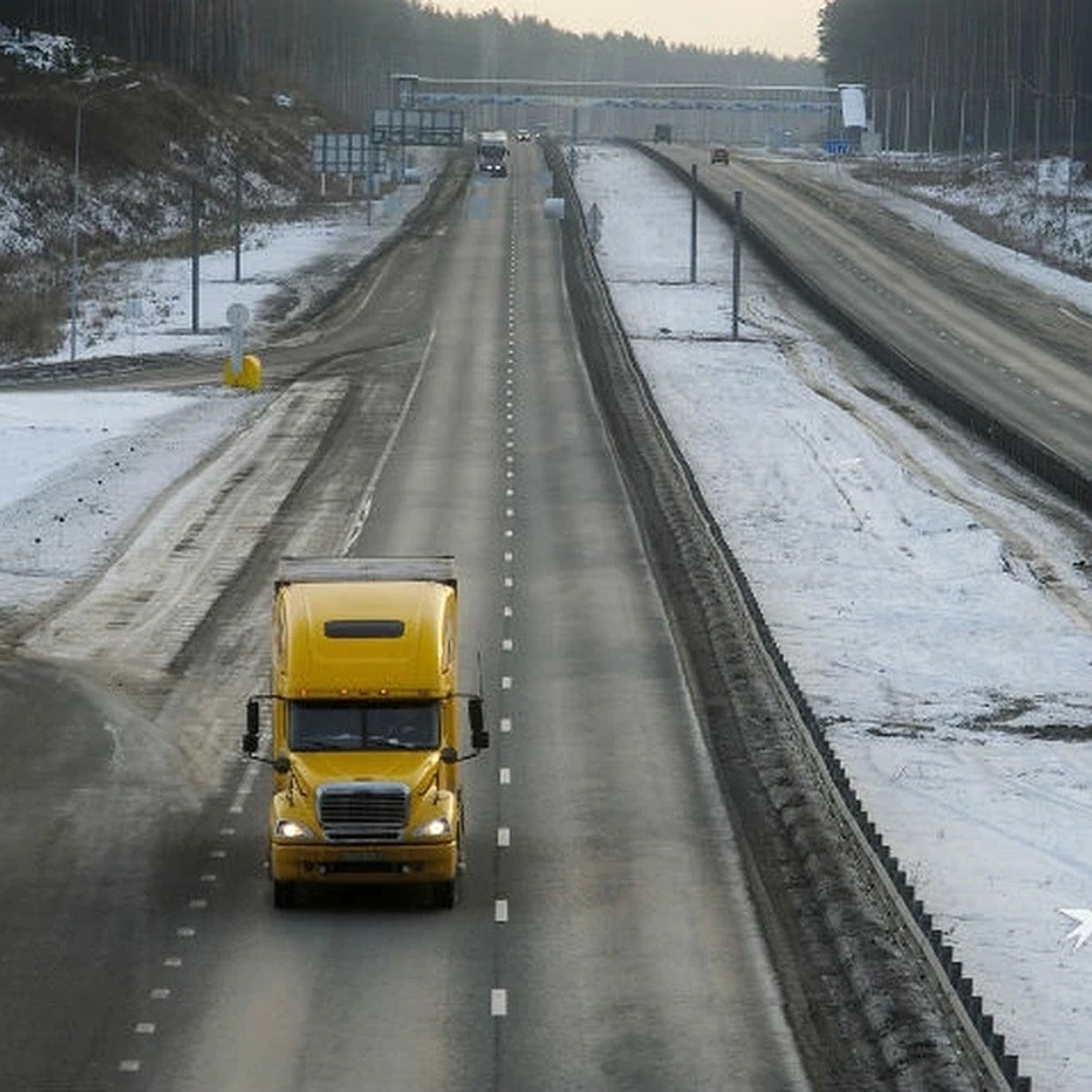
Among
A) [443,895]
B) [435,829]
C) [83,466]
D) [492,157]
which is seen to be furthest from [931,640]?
[492,157]

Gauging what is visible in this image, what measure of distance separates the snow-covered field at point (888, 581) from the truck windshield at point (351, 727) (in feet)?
20.1

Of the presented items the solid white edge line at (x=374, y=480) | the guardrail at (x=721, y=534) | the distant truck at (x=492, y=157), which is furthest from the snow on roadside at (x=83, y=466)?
the distant truck at (x=492, y=157)

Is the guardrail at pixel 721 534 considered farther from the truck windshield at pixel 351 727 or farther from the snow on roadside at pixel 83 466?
the snow on roadside at pixel 83 466

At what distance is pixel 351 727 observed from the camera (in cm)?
2855

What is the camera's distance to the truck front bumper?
2792 cm

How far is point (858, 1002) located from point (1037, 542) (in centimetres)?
3628

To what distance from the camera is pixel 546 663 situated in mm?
42625

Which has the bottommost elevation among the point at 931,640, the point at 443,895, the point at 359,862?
the point at 931,640

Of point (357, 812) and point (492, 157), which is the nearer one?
point (357, 812)

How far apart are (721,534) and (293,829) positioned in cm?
2562

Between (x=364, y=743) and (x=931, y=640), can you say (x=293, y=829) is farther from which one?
(x=931, y=640)

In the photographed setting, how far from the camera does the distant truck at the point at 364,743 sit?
2791cm

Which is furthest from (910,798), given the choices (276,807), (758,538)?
(758,538)

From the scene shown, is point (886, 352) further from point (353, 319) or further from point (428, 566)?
point (428, 566)
